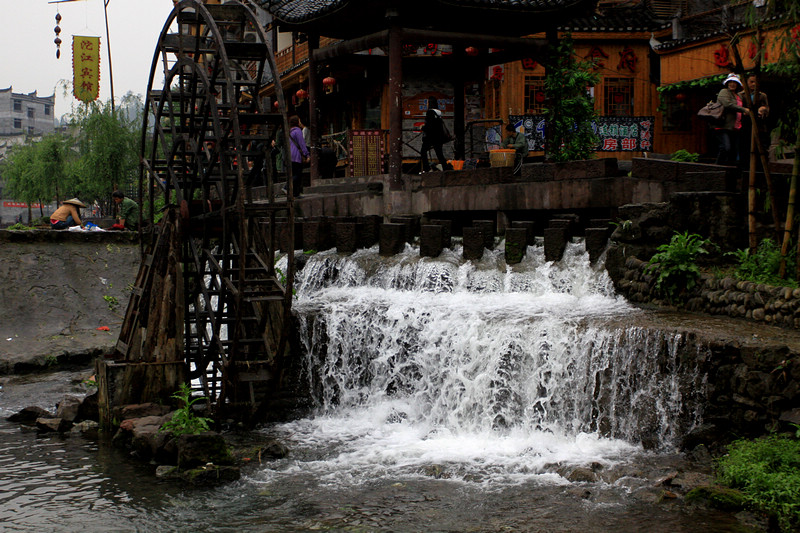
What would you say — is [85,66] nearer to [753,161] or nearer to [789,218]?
[753,161]

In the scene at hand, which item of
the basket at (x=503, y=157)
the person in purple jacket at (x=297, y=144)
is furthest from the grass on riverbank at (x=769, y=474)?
the person in purple jacket at (x=297, y=144)

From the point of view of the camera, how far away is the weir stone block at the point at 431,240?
14.2 m

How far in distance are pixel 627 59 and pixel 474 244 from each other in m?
12.0

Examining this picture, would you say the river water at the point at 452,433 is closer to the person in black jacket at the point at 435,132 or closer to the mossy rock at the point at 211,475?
the mossy rock at the point at 211,475

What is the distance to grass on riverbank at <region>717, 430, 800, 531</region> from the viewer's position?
7.11 meters

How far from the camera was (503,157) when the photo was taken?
52.4 ft

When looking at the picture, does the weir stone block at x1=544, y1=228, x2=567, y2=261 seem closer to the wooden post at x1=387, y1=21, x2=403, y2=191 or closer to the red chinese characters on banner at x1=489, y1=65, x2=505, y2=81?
the wooden post at x1=387, y1=21, x2=403, y2=191

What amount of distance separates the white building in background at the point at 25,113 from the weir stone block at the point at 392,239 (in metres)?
60.8

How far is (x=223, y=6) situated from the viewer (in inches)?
455

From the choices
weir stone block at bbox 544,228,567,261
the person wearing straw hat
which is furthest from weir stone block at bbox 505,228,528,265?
the person wearing straw hat

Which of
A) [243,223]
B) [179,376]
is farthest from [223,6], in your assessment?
[179,376]

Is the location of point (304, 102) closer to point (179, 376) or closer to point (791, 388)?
point (179, 376)

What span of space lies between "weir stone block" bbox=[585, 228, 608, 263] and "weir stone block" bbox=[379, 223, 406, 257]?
3.64 metres

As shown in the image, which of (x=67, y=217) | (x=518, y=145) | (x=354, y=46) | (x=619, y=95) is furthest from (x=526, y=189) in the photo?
(x=67, y=217)
